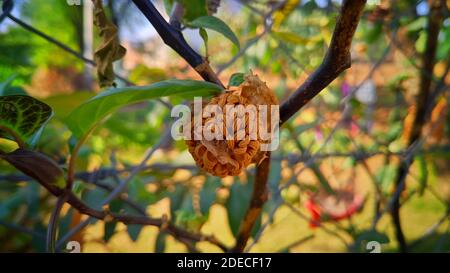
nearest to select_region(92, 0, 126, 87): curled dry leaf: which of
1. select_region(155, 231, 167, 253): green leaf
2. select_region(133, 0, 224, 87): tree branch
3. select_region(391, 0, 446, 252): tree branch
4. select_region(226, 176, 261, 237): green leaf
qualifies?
select_region(133, 0, 224, 87): tree branch

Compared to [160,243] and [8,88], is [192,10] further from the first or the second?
[160,243]

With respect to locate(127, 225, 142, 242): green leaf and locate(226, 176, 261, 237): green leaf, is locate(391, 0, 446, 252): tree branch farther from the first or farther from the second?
locate(127, 225, 142, 242): green leaf

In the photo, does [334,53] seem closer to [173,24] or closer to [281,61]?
[173,24]

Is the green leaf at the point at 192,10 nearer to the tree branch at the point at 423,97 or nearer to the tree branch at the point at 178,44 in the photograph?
the tree branch at the point at 178,44

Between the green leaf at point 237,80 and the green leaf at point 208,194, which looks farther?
the green leaf at point 208,194

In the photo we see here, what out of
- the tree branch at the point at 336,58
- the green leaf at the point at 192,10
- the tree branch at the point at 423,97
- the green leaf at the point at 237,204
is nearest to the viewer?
the tree branch at the point at 336,58

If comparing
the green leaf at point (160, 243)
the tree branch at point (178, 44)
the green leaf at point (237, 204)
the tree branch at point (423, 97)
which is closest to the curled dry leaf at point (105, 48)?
the tree branch at point (178, 44)

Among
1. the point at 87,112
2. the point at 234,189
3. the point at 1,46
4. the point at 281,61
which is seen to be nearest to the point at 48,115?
the point at 87,112
